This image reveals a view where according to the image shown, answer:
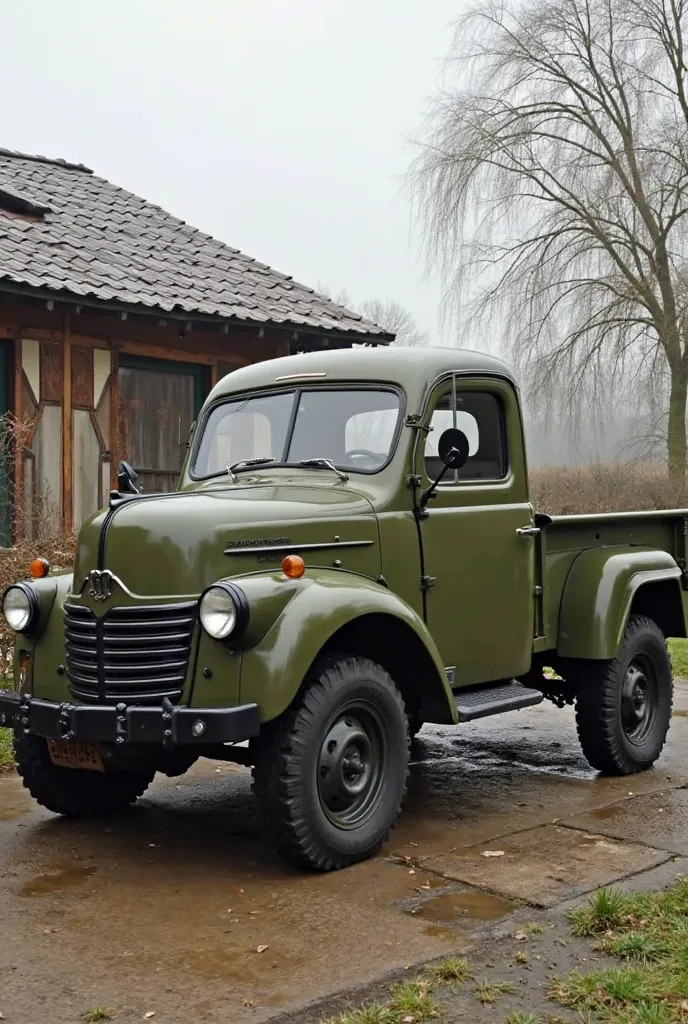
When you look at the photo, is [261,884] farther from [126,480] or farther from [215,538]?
[126,480]

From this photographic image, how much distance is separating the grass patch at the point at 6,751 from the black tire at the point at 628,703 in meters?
3.11

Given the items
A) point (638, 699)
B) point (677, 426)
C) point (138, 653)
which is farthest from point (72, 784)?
point (677, 426)

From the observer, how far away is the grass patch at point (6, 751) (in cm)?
658

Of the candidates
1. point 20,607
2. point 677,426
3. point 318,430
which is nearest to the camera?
point 20,607

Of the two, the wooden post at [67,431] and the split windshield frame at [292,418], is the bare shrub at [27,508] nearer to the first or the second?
the wooden post at [67,431]

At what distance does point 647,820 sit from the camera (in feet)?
17.9

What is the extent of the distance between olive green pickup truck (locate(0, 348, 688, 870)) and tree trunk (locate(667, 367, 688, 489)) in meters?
12.2

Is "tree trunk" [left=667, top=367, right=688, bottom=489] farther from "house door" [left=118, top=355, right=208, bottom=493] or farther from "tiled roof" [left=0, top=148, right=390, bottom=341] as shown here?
"house door" [left=118, top=355, right=208, bottom=493]

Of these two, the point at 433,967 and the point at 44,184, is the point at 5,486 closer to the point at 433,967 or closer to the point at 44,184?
the point at 44,184

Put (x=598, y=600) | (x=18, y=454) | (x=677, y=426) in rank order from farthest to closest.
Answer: (x=677, y=426)
(x=18, y=454)
(x=598, y=600)

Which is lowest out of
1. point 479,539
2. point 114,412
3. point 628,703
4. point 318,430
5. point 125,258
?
point 628,703

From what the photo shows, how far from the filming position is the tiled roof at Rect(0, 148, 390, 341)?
36.3ft

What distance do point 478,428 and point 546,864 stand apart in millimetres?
2219

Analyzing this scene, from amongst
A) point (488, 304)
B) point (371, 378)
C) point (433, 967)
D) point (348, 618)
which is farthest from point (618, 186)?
point (433, 967)
